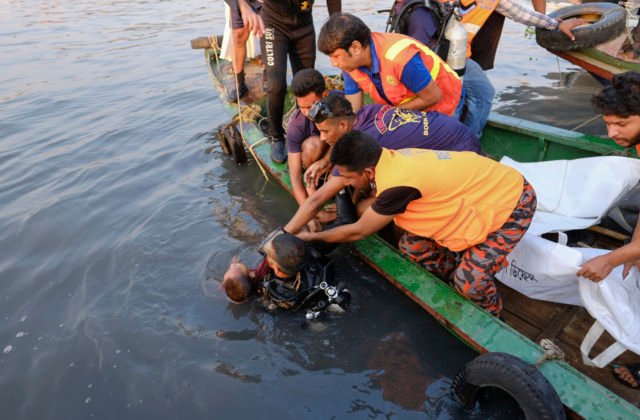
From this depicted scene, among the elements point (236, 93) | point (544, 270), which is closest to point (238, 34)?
point (236, 93)

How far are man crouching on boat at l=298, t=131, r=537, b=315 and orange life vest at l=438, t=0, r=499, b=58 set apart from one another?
7.17ft

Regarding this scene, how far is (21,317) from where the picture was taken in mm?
3523

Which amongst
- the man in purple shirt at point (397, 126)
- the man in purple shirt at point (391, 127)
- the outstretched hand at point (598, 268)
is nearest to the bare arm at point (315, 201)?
the man in purple shirt at point (391, 127)

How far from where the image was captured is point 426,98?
10.8 ft

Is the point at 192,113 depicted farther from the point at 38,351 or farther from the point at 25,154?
the point at 38,351

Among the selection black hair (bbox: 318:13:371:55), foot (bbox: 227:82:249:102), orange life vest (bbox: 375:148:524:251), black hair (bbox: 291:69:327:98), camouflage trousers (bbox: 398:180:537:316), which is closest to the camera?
orange life vest (bbox: 375:148:524:251)

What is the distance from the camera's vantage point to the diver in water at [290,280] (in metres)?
2.90

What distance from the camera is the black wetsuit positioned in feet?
13.1

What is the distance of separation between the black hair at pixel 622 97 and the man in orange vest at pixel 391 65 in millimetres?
1143

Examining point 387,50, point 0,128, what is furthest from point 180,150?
point 387,50

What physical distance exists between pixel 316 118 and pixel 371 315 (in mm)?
1558

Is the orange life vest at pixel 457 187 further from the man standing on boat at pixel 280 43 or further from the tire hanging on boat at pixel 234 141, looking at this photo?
the tire hanging on boat at pixel 234 141

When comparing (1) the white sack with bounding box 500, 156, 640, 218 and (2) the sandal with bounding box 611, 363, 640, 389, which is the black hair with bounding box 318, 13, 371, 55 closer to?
(1) the white sack with bounding box 500, 156, 640, 218

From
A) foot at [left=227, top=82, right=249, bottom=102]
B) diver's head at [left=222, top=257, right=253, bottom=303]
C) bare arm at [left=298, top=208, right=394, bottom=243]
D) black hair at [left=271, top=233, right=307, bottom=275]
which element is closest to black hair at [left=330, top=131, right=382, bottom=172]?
bare arm at [left=298, top=208, right=394, bottom=243]
